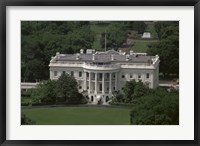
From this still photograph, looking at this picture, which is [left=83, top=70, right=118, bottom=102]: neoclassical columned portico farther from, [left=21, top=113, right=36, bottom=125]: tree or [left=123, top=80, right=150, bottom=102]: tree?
[left=21, top=113, right=36, bottom=125]: tree

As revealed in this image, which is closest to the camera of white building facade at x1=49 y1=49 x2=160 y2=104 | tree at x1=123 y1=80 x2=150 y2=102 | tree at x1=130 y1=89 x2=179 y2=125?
tree at x1=130 y1=89 x2=179 y2=125

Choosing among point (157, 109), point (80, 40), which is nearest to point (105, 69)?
point (80, 40)

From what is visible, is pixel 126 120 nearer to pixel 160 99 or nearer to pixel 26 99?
pixel 160 99

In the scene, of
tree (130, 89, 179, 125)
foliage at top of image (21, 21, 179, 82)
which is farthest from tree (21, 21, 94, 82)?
tree (130, 89, 179, 125)

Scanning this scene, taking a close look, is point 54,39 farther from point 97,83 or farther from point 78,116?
point 78,116

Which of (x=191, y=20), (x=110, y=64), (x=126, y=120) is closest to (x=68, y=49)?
(x=110, y=64)

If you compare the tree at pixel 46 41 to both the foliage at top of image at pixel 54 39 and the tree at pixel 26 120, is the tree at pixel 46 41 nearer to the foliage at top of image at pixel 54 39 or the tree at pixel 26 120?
the foliage at top of image at pixel 54 39
